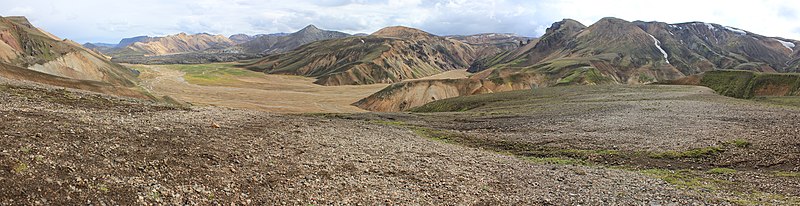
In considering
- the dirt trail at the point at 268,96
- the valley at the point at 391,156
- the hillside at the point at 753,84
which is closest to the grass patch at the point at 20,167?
the valley at the point at 391,156

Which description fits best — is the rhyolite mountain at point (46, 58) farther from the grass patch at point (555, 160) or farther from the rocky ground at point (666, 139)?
the grass patch at point (555, 160)

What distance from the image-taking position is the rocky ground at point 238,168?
15.1 m

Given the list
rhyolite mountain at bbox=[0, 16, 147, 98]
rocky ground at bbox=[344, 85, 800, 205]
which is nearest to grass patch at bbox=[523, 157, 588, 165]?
rocky ground at bbox=[344, 85, 800, 205]

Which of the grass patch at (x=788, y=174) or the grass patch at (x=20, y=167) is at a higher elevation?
the grass patch at (x=20, y=167)

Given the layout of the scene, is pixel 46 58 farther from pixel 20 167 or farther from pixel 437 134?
pixel 20 167

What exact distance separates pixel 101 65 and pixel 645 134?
13037 centimetres

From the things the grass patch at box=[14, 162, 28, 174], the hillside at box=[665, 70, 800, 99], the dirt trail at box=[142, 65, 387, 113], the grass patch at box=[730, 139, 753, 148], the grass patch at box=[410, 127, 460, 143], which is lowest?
the dirt trail at box=[142, 65, 387, 113]

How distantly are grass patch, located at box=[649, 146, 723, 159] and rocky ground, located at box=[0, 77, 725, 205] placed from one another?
6022 mm

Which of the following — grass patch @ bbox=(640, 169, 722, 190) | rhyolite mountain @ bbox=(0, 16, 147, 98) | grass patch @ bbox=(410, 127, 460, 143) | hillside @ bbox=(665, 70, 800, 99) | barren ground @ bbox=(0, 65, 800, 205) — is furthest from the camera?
rhyolite mountain @ bbox=(0, 16, 147, 98)

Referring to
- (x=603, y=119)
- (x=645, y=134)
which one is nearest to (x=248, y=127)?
(x=645, y=134)

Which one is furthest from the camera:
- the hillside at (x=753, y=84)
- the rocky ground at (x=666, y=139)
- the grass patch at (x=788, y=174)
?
the hillside at (x=753, y=84)

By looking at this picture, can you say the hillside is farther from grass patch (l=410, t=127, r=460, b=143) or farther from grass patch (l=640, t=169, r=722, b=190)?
grass patch (l=640, t=169, r=722, b=190)

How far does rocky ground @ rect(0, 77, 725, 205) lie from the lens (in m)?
15.1

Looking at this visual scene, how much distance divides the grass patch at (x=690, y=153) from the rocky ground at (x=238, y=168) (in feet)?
19.8
